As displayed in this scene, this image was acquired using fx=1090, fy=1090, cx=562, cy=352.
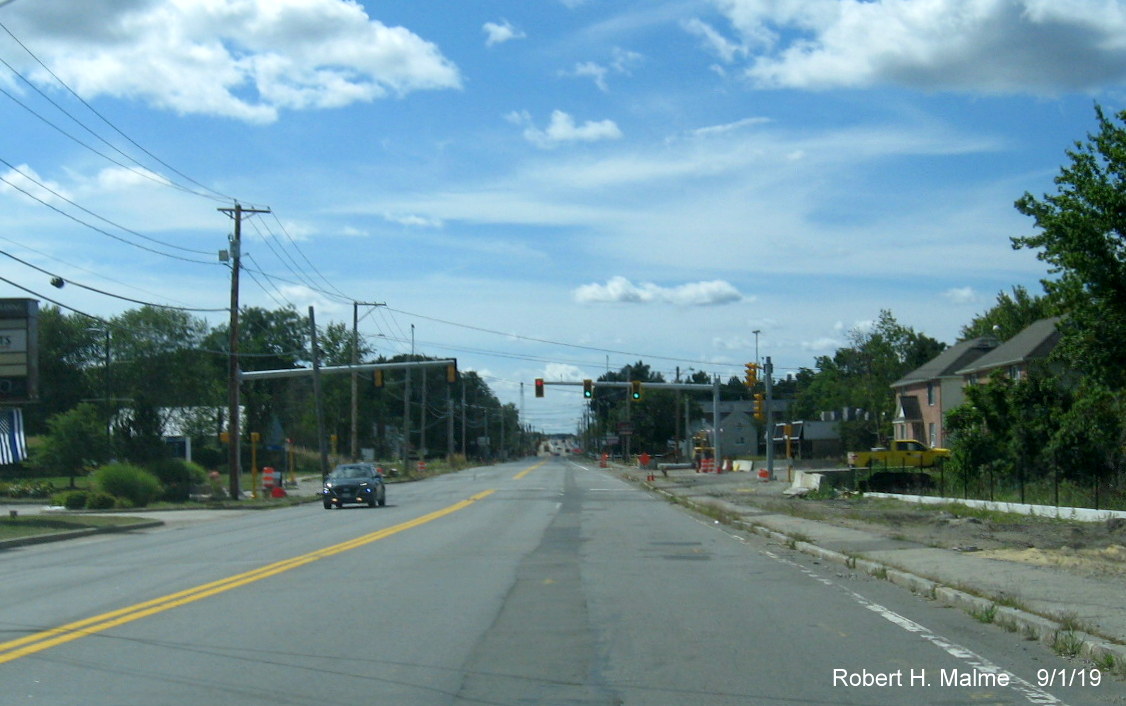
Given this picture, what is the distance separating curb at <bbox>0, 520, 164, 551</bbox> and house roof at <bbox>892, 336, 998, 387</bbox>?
2077 inches

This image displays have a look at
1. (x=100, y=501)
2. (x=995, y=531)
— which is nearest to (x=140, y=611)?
(x=995, y=531)

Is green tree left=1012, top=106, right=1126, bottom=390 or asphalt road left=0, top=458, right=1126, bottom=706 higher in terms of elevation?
green tree left=1012, top=106, right=1126, bottom=390

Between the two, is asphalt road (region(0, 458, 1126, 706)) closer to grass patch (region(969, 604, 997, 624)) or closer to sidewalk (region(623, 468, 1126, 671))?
grass patch (region(969, 604, 997, 624))

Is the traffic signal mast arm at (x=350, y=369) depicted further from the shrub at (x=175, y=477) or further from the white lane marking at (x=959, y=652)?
the white lane marking at (x=959, y=652)

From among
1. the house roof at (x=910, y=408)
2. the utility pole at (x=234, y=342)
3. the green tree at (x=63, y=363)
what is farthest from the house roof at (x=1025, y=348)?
the green tree at (x=63, y=363)

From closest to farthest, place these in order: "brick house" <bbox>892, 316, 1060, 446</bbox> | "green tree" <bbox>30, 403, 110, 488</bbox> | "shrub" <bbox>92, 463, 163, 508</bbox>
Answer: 1. "shrub" <bbox>92, 463, 163, 508</bbox>
2. "brick house" <bbox>892, 316, 1060, 446</bbox>
3. "green tree" <bbox>30, 403, 110, 488</bbox>

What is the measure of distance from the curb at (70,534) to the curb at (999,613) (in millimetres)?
16532

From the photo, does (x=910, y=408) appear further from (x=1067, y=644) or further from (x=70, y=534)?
(x=1067, y=644)

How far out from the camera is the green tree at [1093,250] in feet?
87.6

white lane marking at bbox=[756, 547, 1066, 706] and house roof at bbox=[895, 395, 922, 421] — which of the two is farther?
house roof at bbox=[895, 395, 922, 421]

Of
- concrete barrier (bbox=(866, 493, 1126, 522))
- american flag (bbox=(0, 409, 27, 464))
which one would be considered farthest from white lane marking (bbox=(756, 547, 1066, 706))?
american flag (bbox=(0, 409, 27, 464))

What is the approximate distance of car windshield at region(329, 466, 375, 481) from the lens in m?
38.0

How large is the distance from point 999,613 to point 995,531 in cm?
1073

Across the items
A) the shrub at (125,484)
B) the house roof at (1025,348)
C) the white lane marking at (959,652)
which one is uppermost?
the house roof at (1025,348)
